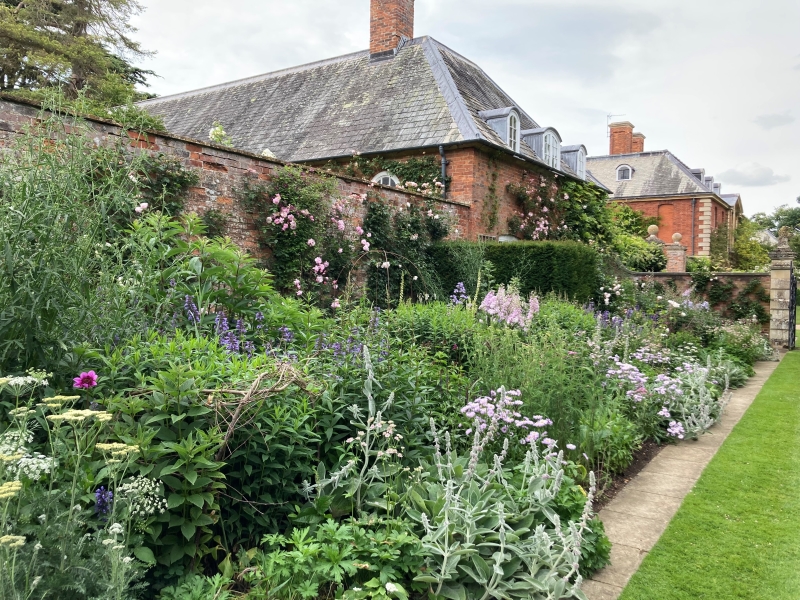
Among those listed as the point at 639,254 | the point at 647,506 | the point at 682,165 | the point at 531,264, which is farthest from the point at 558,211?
the point at 682,165

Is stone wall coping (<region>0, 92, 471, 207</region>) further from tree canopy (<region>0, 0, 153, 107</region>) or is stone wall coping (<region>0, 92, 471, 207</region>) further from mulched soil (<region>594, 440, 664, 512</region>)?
tree canopy (<region>0, 0, 153, 107</region>)

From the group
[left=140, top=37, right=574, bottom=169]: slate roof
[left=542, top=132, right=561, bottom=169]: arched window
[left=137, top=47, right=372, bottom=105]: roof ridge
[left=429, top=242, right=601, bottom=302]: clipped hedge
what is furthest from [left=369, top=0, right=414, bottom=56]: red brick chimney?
[left=429, top=242, right=601, bottom=302]: clipped hedge

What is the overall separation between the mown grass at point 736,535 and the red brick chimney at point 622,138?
109 feet

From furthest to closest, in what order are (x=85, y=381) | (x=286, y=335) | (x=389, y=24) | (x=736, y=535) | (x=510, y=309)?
(x=389, y=24)
(x=510, y=309)
(x=286, y=335)
(x=736, y=535)
(x=85, y=381)

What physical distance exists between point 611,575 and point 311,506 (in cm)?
160

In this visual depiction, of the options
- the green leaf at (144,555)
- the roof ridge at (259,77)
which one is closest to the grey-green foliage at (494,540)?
the green leaf at (144,555)

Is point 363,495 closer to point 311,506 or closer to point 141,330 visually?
point 311,506

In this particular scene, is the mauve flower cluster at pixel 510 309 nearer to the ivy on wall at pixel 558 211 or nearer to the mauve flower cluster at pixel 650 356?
the mauve flower cluster at pixel 650 356

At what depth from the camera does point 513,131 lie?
44.5ft

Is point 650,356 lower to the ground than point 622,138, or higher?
lower

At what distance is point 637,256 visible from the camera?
58.1 feet

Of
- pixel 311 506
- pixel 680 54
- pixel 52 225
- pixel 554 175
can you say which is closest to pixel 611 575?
pixel 311 506

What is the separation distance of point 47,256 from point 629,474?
4.28 m

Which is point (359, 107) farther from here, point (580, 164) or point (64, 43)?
point (64, 43)
